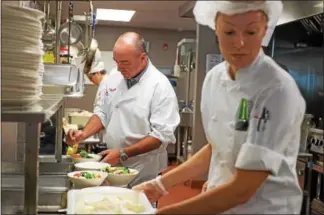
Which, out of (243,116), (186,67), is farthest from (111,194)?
(186,67)

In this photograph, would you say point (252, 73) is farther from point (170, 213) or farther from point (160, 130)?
point (160, 130)

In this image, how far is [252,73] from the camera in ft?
3.65

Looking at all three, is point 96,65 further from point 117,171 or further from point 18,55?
point 18,55

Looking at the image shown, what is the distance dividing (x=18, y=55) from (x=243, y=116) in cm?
61

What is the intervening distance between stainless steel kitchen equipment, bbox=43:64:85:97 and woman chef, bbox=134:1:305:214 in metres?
1.10

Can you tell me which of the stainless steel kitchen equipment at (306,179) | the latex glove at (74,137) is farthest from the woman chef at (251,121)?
the stainless steel kitchen equipment at (306,179)

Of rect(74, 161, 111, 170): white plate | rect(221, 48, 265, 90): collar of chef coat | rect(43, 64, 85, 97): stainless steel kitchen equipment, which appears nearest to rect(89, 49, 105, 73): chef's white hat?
rect(43, 64, 85, 97): stainless steel kitchen equipment

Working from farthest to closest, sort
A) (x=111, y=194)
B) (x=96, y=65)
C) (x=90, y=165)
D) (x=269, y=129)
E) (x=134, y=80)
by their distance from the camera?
(x=96, y=65), (x=134, y=80), (x=90, y=165), (x=111, y=194), (x=269, y=129)

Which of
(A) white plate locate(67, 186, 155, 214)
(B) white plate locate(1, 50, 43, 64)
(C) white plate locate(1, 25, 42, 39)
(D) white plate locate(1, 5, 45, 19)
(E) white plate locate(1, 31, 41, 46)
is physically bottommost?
(A) white plate locate(67, 186, 155, 214)

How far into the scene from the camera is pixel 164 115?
2496 mm

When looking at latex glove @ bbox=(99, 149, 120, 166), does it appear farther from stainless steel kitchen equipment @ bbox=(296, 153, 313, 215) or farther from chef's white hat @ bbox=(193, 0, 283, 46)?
stainless steel kitchen equipment @ bbox=(296, 153, 313, 215)

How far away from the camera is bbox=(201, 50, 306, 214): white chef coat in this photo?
3.46ft

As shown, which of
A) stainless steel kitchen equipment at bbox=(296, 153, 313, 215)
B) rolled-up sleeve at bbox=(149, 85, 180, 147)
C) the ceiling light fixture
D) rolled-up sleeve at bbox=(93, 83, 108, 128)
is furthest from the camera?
the ceiling light fixture

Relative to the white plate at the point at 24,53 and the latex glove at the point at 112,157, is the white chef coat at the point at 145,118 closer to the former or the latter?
the latex glove at the point at 112,157
